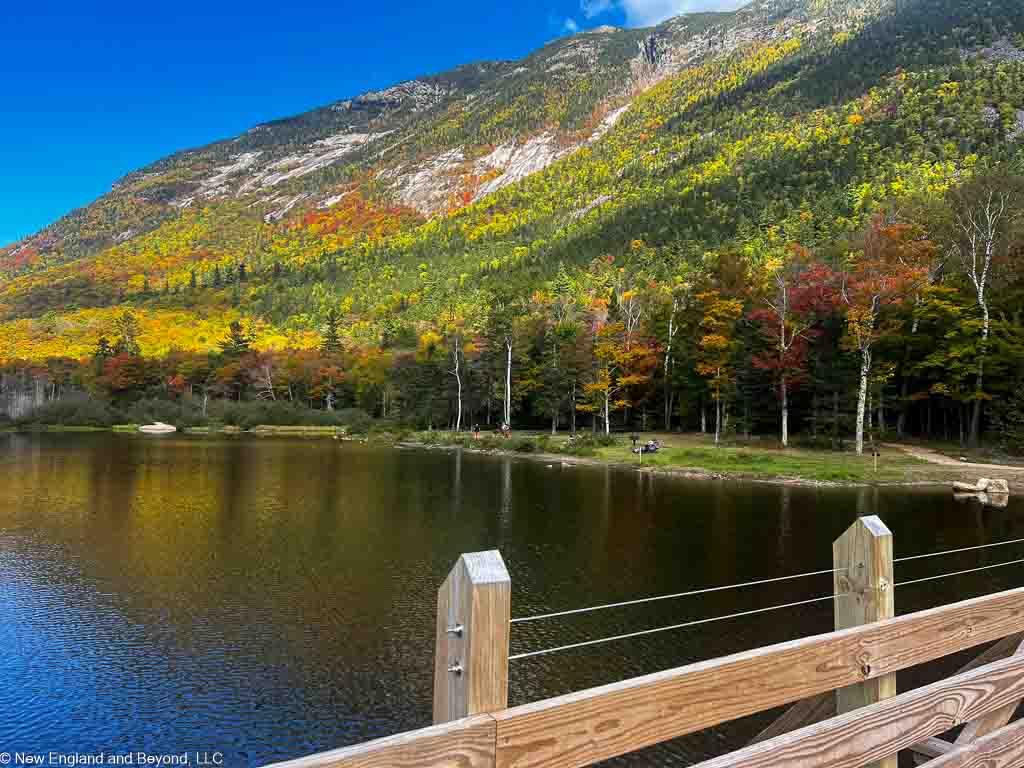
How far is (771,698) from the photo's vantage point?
2.11m

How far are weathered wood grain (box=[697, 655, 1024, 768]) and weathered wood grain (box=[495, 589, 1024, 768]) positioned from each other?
0.12m

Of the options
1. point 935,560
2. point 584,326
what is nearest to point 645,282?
point 584,326

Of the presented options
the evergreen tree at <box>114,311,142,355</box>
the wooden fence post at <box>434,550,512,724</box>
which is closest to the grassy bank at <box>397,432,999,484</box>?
the wooden fence post at <box>434,550,512,724</box>

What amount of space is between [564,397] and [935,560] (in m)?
37.0

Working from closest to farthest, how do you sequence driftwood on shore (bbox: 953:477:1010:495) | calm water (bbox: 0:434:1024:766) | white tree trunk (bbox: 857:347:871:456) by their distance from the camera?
calm water (bbox: 0:434:1024:766), driftwood on shore (bbox: 953:477:1010:495), white tree trunk (bbox: 857:347:871:456)

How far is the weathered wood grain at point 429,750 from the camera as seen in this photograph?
135cm

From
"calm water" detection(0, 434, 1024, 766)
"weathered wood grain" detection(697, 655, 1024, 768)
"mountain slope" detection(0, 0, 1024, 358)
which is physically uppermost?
"mountain slope" detection(0, 0, 1024, 358)

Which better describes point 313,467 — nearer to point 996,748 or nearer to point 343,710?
point 343,710

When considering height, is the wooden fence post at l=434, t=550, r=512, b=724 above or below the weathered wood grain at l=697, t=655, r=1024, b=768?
above

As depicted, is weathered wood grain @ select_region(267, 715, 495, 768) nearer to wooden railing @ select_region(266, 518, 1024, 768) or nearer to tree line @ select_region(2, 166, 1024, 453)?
wooden railing @ select_region(266, 518, 1024, 768)

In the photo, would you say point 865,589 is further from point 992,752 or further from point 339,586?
point 339,586

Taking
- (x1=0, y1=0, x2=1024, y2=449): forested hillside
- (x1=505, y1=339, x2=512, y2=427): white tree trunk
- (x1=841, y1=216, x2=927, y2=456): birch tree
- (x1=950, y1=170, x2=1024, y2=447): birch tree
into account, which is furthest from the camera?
(x1=505, y1=339, x2=512, y2=427): white tree trunk

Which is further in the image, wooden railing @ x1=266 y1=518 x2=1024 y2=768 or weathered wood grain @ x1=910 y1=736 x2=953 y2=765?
weathered wood grain @ x1=910 y1=736 x2=953 y2=765

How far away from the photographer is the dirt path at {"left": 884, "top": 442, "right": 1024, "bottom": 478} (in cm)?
2753
